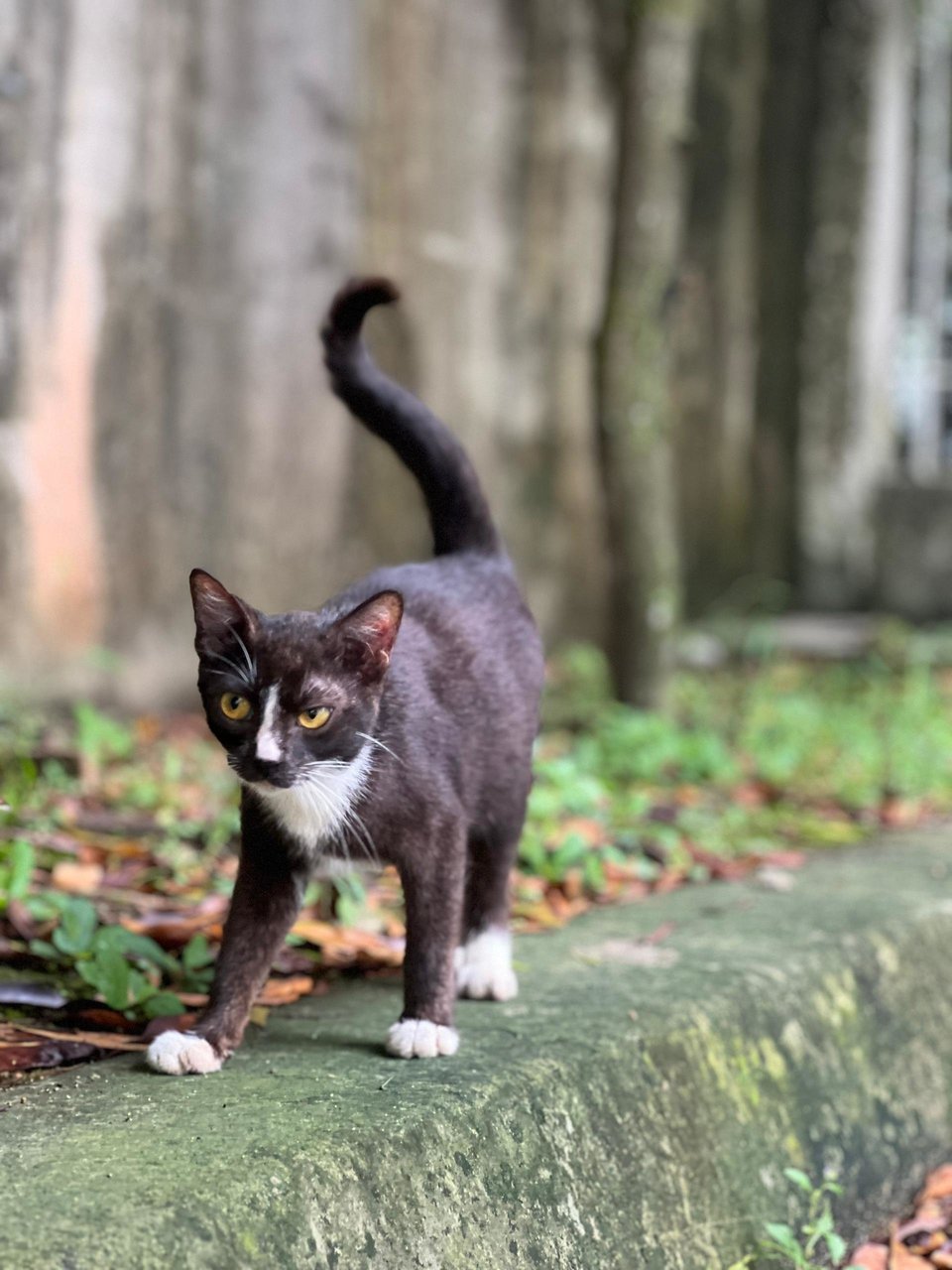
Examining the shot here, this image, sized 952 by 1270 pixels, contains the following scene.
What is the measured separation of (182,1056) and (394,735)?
0.55 metres

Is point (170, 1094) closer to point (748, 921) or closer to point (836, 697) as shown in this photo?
point (748, 921)

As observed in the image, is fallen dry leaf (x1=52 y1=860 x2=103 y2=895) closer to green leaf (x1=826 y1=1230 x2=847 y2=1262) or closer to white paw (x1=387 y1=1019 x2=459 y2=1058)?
white paw (x1=387 y1=1019 x2=459 y2=1058)

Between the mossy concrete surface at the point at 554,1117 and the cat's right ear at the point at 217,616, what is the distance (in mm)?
610

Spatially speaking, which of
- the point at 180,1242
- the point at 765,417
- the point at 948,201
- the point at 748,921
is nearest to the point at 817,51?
the point at 948,201

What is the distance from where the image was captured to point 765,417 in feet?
26.3

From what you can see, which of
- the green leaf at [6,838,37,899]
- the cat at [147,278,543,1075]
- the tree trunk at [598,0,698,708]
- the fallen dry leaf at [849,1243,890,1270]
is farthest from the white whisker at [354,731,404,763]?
the tree trunk at [598,0,698,708]

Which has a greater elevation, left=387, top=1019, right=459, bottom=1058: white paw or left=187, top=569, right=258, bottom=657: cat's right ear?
left=187, top=569, right=258, bottom=657: cat's right ear

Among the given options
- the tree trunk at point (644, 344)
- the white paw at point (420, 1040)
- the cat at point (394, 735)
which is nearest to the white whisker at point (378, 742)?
the cat at point (394, 735)

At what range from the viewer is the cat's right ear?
6.75 ft

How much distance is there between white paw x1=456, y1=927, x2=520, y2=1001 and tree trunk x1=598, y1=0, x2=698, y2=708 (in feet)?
10.5

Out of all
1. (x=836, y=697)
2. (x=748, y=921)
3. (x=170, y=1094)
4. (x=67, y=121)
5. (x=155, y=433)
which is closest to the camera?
(x=170, y=1094)

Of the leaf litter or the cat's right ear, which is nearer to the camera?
the cat's right ear

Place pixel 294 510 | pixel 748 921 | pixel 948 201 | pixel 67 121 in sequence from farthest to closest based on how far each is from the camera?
1. pixel 948 201
2. pixel 294 510
3. pixel 67 121
4. pixel 748 921

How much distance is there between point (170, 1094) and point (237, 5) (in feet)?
14.9
